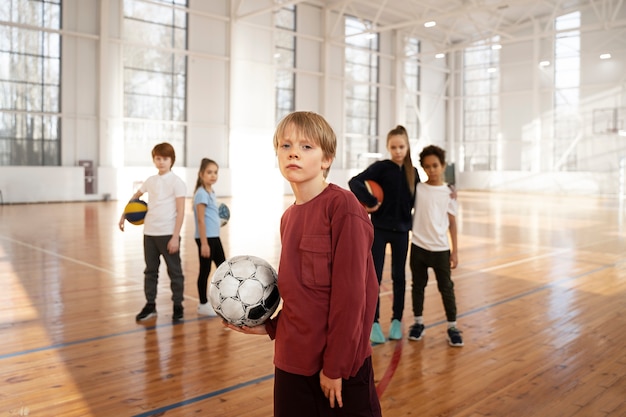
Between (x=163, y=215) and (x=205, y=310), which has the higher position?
(x=163, y=215)

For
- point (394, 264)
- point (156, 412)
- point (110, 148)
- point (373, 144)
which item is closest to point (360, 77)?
point (373, 144)

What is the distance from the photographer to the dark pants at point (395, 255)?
13.8 feet

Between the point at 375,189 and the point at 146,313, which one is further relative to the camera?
the point at 146,313

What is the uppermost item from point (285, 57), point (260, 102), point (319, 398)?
point (285, 57)

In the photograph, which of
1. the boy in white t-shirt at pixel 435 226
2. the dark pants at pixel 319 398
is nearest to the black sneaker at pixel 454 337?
the boy in white t-shirt at pixel 435 226

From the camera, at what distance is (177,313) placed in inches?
194

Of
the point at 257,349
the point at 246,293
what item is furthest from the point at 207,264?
the point at 246,293

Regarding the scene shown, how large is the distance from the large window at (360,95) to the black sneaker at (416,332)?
22.4 meters

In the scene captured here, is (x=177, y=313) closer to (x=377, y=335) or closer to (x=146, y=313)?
(x=146, y=313)

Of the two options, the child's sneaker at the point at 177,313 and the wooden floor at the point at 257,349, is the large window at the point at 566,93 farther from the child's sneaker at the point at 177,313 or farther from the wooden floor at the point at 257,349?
the child's sneaker at the point at 177,313

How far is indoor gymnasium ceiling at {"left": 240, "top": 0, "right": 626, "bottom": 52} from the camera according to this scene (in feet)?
74.3

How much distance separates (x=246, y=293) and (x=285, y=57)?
2306cm

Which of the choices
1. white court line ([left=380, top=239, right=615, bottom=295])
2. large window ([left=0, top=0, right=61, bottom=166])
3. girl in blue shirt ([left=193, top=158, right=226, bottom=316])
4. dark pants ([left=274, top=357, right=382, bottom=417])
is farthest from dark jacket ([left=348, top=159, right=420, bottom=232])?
large window ([left=0, top=0, right=61, bottom=166])

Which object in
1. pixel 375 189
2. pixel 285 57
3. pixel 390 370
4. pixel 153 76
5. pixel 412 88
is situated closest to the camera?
pixel 390 370
